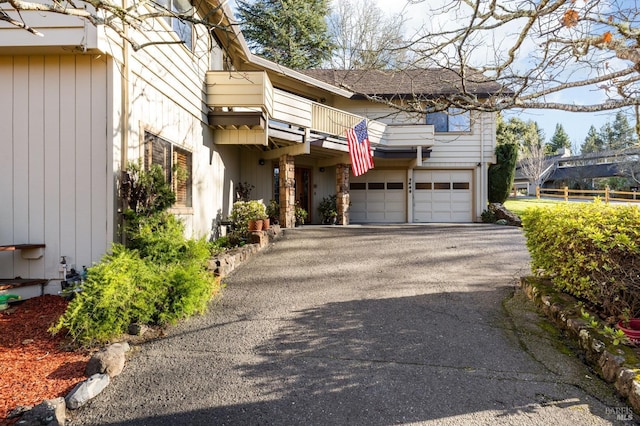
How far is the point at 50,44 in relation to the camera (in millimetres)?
4797

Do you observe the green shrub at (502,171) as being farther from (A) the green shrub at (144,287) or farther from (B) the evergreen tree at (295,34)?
(A) the green shrub at (144,287)

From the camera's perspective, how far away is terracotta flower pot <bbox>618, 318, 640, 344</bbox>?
11.2ft

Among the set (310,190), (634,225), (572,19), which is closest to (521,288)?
(634,225)

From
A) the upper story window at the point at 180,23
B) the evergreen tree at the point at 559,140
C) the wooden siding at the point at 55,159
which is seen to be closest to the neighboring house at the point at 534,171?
the evergreen tree at the point at 559,140

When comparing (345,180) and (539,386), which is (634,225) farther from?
(345,180)

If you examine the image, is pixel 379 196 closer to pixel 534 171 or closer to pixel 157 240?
pixel 157 240

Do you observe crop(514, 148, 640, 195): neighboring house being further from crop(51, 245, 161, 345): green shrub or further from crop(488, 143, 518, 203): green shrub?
crop(51, 245, 161, 345): green shrub

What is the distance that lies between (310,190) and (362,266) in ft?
28.5

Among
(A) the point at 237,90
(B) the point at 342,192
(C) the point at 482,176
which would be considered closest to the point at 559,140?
(C) the point at 482,176

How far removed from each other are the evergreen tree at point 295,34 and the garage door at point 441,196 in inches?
470

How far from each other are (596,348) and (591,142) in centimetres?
6113

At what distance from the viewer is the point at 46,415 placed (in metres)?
2.45

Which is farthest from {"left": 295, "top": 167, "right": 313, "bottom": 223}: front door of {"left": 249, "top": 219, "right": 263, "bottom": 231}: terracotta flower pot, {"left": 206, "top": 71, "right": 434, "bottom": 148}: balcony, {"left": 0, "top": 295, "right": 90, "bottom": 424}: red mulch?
{"left": 0, "top": 295, "right": 90, "bottom": 424}: red mulch

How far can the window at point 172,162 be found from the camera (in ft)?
20.2
